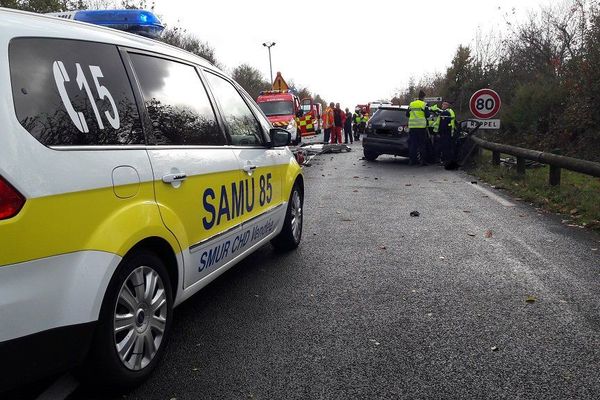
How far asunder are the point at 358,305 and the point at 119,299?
6.70 ft

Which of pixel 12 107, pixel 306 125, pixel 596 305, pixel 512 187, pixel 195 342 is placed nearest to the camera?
pixel 12 107

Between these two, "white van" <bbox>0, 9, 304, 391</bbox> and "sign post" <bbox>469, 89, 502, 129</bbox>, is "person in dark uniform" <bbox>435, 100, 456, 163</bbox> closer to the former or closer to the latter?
"sign post" <bbox>469, 89, 502, 129</bbox>

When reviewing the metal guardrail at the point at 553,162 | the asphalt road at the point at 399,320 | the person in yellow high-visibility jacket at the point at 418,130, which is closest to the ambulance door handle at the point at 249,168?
the asphalt road at the point at 399,320

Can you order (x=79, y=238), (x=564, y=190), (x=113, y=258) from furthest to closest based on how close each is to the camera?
1. (x=564, y=190)
2. (x=113, y=258)
3. (x=79, y=238)

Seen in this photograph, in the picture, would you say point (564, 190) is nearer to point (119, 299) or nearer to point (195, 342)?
point (195, 342)

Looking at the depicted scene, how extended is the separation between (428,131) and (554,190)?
6.37 m

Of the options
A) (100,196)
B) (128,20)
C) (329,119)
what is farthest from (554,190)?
(329,119)

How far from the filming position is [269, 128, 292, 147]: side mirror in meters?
5.22

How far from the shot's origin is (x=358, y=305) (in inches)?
167

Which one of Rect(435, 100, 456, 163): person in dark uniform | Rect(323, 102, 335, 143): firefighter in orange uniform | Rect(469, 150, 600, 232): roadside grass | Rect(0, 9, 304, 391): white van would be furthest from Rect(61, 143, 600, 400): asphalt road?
Rect(323, 102, 335, 143): firefighter in orange uniform

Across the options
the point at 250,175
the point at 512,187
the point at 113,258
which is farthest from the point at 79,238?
the point at 512,187

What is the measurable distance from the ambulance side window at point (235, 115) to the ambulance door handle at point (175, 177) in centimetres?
111

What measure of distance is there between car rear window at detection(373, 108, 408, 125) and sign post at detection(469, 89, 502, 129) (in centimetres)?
269

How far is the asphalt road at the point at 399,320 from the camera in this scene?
299 centimetres
